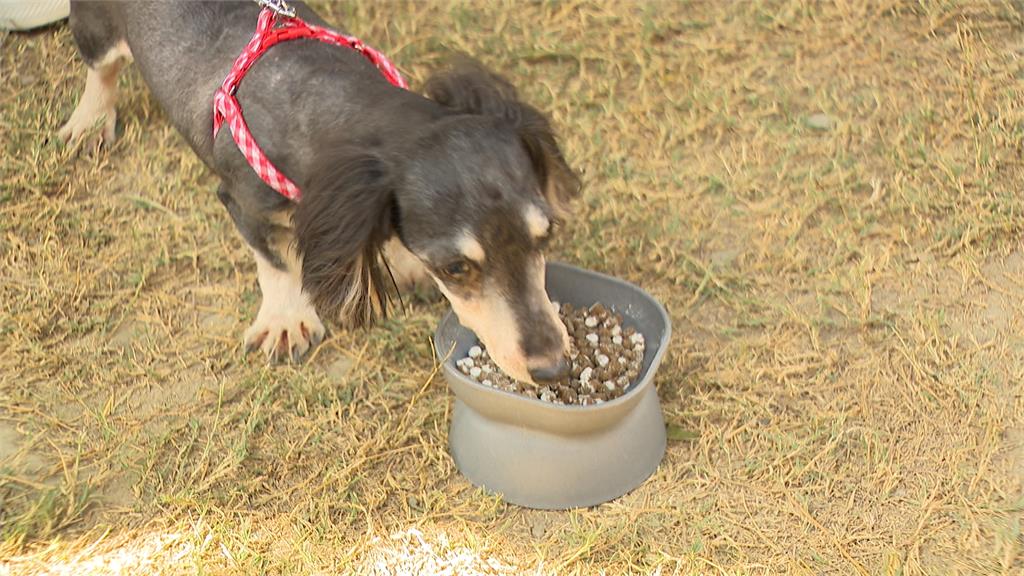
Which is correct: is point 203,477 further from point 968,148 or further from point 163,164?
point 968,148

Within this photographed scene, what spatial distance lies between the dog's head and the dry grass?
0.54 metres

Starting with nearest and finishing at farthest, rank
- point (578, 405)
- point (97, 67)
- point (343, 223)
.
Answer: point (343, 223)
point (578, 405)
point (97, 67)

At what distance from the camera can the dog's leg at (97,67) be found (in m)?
3.38

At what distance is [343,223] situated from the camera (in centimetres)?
222

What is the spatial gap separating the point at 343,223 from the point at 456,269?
0.29 m

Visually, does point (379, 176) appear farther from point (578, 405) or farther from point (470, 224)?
point (578, 405)

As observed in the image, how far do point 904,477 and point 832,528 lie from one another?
10.4 inches

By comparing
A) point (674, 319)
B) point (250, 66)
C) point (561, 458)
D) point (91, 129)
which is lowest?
point (674, 319)

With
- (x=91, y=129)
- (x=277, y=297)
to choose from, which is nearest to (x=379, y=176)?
(x=277, y=297)

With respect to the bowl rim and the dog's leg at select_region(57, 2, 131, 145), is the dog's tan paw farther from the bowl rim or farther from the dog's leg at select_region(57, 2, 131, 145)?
the bowl rim

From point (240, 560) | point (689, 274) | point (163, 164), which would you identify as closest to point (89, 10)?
point (163, 164)

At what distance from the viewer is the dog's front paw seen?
3037 mm

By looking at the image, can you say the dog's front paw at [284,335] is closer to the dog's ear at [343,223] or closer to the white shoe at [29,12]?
the dog's ear at [343,223]

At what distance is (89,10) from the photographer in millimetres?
3387
